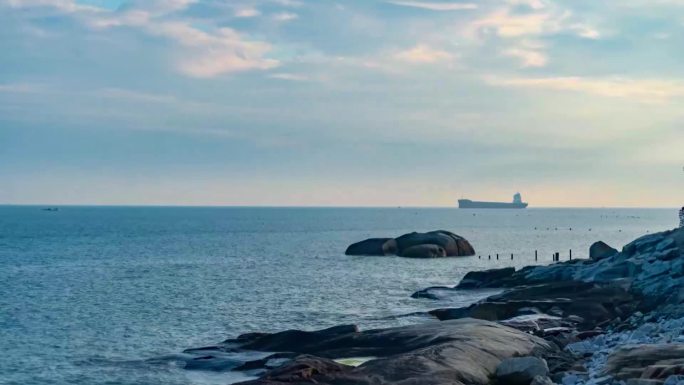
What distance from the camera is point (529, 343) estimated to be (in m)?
28.6

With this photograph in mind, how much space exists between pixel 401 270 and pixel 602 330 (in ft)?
152

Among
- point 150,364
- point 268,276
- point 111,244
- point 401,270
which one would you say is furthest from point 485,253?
point 150,364

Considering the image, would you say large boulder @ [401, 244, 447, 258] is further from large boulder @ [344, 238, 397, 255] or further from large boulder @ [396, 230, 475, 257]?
large boulder @ [344, 238, 397, 255]

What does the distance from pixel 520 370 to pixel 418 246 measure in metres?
72.6

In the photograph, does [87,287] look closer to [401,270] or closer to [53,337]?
[53,337]

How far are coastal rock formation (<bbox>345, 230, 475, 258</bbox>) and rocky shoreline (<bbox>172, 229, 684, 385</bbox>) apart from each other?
144ft

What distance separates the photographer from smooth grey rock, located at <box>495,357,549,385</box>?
23.2 m

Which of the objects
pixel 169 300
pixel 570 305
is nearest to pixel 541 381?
pixel 570 305

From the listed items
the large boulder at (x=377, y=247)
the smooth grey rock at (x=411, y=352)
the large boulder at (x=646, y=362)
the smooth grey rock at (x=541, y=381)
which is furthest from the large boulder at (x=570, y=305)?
the large boulder at (x=377, y=247)

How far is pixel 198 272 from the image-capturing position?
79.3 meters

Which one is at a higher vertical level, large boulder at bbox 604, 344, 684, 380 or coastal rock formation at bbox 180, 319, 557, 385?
large boulder at bbox 604, 344, 684, 380

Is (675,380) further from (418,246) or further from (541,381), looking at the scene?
(418,246)

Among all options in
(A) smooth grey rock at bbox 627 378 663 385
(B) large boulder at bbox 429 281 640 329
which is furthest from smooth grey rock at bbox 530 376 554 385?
(B) large boulder at bbox 429 281 640 329

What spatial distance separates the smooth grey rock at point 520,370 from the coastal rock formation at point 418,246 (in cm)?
7145
